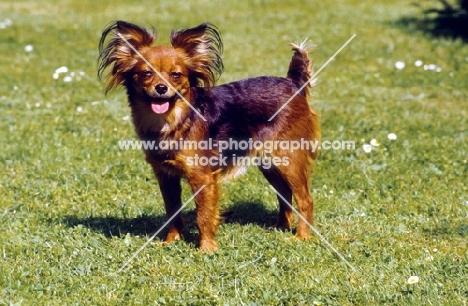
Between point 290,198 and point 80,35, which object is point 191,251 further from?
point 80,35

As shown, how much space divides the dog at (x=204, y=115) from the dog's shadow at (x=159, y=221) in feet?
0.69

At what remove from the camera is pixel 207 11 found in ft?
51.6

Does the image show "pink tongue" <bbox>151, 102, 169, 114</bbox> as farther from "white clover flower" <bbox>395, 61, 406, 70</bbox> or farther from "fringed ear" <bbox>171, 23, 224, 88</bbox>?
"white clover flower" <bbox>395, 61, 406, 70</bbox>

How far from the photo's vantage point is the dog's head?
4.88 m

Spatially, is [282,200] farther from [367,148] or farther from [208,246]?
[367,148]

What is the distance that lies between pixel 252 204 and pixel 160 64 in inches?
71.4

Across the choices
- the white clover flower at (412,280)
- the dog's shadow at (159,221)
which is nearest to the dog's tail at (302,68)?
the dog's shadow at (159,221)

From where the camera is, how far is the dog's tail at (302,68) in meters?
5.70

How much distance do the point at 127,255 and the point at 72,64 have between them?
6.92 metres

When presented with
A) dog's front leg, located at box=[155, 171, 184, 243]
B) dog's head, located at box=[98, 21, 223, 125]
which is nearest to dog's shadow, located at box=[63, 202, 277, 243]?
dog's front leg, located at box=[155, 171, 184, 243]

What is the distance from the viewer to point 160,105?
4.89 m

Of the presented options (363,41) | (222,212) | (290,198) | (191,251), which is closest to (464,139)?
(290,198)

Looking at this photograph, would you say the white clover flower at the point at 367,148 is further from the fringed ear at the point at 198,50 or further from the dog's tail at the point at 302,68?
the fringed ear at the point at 198,50

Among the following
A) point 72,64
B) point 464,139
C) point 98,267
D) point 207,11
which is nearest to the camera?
point 98,267
